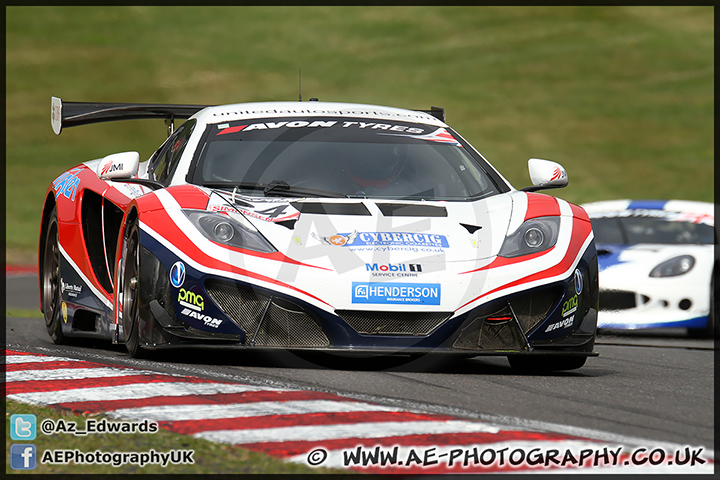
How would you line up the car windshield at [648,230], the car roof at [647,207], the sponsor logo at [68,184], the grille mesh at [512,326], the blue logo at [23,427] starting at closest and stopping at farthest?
1. the blue logo at [23,427]
2. the grille mesh at [512,326]
3. the sponsor logo at [68,184]
4. the car windshield at [648,230]
5. the car roof at [647,207]

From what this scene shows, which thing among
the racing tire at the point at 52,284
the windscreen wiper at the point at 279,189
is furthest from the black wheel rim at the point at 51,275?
the windscreen wiper at the point at 279,189

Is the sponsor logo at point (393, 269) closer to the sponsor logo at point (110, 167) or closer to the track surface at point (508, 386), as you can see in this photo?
the track surface at point (508, 386)

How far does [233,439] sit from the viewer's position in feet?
12.2

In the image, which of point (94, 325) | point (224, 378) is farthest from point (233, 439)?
point (94, 325)

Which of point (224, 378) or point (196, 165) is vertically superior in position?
point (196, 165)

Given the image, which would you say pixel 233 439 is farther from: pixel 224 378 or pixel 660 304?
pixel 660 304

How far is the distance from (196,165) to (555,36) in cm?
5182

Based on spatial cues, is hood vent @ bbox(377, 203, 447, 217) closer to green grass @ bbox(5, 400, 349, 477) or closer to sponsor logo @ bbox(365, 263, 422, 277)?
sponsor logo @ bbox(365, 263, 422, 277)

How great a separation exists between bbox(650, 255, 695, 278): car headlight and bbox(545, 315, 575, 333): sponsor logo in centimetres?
499

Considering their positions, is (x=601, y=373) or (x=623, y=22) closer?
(x=601, y=373)

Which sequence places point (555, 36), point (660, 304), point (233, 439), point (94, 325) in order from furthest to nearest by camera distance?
point (555, 36), point (660, 304), point (94, 325), point (233, 439)

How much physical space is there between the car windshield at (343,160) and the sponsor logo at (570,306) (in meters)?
0.93

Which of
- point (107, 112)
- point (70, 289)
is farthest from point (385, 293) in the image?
point (107, 112)

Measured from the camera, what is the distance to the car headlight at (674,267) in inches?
403
